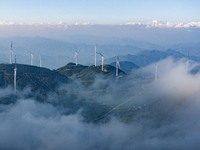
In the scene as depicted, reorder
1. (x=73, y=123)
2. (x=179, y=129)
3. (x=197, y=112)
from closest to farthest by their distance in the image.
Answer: (x=179, y=129), (x=73, y=123), (x=197, y=112)

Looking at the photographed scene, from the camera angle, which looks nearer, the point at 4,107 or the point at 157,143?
the point at 157,143

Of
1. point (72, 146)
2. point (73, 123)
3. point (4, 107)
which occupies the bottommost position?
point (72, 146)

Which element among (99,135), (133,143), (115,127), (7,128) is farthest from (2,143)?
(133,143)

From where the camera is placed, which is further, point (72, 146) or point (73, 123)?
point (73, 123)

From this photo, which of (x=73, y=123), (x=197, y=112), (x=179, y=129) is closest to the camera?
(x=179, y=129)

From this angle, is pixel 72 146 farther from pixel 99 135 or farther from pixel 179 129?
pixel 179 129

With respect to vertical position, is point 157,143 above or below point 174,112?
below

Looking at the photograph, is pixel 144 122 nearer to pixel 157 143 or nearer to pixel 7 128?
pixel 157 143

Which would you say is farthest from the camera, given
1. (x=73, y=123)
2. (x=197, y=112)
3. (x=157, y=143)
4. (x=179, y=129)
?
(x=197, y=112)

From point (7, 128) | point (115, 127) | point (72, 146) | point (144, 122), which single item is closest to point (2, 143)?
point (7, 128)
